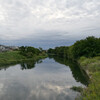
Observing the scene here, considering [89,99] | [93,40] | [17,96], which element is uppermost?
[93,40]

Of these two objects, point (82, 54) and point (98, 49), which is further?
point (82, 54)

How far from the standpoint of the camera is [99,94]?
9.49 metres

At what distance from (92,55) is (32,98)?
31.9 m

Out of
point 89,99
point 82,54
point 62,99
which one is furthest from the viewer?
point 82,54

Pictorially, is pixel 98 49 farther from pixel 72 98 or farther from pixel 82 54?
pixel 72 98

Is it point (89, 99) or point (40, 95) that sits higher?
point (89, 99)

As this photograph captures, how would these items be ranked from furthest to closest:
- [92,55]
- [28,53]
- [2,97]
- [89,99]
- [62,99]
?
[28,53]
[92,55]
[2,97]
[62,99]
[89,99]

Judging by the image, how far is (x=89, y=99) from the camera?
898cm

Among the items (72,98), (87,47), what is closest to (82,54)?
(87,47)

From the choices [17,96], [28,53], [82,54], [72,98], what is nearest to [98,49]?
[82,54]

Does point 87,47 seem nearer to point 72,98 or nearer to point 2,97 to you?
point 72,98

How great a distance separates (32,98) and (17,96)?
1.99 m

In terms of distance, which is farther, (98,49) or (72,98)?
(98,49)

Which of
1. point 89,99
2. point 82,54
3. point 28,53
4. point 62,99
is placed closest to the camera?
point 89,99
